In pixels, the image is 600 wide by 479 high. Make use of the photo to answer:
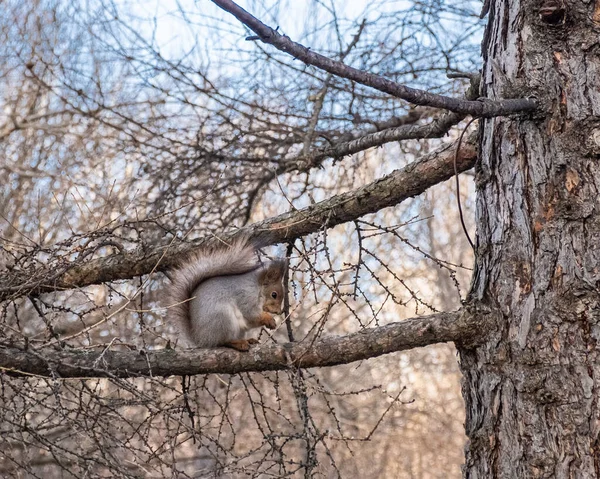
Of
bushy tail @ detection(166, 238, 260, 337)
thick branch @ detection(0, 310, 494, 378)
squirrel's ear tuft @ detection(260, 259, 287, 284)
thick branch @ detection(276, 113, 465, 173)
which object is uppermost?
thick branch @ detection(276, 113, 465, 173)

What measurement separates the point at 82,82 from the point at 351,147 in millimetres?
2149

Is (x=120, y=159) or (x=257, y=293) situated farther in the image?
(x=120, y=159)

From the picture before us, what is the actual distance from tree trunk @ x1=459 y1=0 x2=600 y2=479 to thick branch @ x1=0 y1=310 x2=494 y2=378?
0.30ft

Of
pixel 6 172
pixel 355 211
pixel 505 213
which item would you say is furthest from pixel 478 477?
pixel 6 172

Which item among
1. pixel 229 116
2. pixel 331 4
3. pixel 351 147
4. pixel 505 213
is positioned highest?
pixel 331 4

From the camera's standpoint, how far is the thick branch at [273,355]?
7.52 ft

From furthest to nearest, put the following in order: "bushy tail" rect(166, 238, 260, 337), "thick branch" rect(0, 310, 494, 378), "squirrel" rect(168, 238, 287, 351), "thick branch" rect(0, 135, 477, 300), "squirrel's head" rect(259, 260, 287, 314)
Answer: "squirrel's head" rect(259, 260, 287, 314), "bushy tail" rect(166, 238, 260, 337), "squirrel" rect(168, 238, 287, 351), "thick branch" rect(0, 135, 477, 300), "thick branch" rect(0, 310, 494, 378)

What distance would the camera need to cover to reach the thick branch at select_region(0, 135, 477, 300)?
282cm

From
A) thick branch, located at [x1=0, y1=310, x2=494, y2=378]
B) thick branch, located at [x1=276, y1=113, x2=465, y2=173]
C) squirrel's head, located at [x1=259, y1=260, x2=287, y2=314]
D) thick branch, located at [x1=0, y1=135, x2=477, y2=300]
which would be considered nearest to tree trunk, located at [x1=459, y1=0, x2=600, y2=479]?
thick branch, located at [x1=0, y1=310, x2=494, y2=378]

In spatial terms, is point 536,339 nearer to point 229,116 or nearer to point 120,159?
point 229,116

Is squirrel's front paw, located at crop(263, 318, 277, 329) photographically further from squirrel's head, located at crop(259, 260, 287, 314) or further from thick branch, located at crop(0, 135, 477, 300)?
thick branch, located at crop(0, 135, 477, 300)

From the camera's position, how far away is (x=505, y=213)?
2.29 meters

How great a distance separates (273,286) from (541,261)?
159 cm

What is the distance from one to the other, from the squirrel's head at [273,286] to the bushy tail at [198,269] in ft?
0.81
